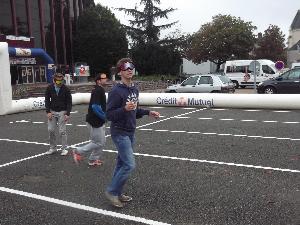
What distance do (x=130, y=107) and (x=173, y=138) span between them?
218 inches

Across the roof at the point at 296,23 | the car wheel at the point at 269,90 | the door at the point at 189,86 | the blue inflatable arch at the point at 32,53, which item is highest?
the roof at the point at 296,23

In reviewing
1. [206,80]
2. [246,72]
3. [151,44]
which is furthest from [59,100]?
[151,44]

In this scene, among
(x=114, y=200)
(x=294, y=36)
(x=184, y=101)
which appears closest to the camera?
(x=114, y=200)

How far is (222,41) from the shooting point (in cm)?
5806

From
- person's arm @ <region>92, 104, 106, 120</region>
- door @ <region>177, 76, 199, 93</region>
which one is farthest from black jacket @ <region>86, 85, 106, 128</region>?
door @ <region>177, 76, 199, 93</region>

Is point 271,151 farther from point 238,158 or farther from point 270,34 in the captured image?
point 270,34

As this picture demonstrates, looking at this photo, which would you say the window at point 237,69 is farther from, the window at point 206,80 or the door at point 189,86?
the window at point 206,80

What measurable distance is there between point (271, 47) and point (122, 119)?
238ft

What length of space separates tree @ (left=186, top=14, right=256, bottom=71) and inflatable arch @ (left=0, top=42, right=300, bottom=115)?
3950 cm

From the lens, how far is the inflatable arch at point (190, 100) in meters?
16.0

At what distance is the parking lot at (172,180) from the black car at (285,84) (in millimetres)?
9046

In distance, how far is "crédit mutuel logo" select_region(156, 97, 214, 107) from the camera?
17.5 meters

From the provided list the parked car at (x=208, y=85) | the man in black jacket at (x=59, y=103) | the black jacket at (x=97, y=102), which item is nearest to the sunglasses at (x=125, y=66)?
the black jacket at (x=97, y=102)

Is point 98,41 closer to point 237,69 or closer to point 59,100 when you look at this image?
point 237,69
